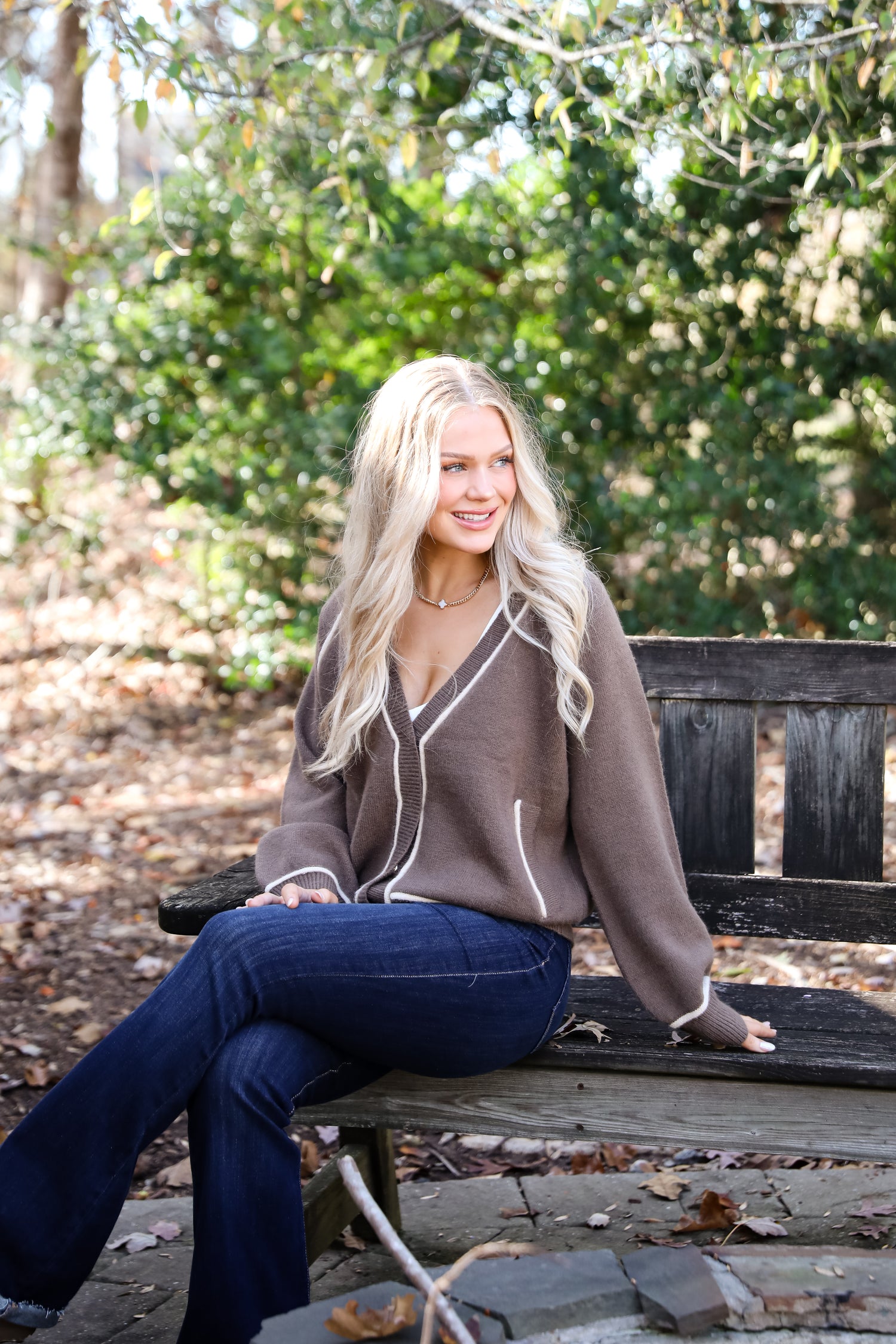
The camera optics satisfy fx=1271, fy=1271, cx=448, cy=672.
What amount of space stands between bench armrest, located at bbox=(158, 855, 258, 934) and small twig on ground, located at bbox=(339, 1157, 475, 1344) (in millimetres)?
1065

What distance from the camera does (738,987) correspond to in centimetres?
268

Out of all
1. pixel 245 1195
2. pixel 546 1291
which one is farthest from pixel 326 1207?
pixel 546 1291

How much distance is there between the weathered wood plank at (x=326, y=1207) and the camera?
104 inches

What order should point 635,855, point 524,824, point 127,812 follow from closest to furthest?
1. point 635,855
2. point 524,824
3. point 127,812

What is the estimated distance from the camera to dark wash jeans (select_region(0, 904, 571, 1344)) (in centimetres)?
207

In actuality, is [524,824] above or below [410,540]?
below

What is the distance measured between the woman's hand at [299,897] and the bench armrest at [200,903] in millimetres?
61

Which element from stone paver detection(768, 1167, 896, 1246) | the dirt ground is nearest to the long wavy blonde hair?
stone paver detection(768, 1167, 896, 1246)

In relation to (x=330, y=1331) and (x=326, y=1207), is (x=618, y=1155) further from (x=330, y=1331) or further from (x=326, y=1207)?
(x=330, y=1331)

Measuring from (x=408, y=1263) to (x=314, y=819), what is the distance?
1388 millimetres

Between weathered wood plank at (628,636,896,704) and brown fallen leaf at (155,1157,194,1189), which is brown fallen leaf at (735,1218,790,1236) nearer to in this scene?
weathered wood plank at (628,636,896,704)

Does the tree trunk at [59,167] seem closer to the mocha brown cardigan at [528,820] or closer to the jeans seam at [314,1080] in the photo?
the mocha brown cardigan at [528,820]

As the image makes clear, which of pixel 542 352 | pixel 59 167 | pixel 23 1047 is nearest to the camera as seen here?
pixel 23 1047

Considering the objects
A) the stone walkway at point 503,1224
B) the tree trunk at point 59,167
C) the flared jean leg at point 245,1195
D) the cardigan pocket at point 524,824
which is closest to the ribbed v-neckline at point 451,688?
the cardigan pocket at point 524,824
